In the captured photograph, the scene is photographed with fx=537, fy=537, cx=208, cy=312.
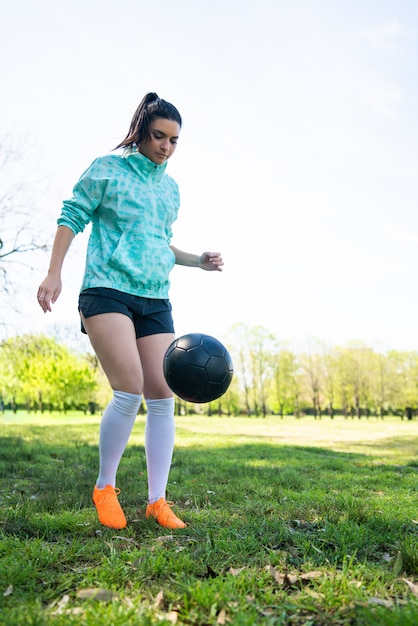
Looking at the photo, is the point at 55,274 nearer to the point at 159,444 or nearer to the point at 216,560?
the point at 159,444

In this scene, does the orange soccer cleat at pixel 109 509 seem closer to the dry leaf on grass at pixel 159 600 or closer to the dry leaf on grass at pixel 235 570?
the dry leaf on grass at pixel 235 570

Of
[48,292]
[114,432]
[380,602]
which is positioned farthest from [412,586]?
[48,292]

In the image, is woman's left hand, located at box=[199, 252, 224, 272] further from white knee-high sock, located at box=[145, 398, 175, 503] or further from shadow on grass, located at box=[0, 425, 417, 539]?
shadow on grass, located at box=[0, 425, 417, 539]

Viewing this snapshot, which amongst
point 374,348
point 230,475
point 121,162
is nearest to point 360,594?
point 121,162

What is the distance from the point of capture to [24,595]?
2.26 meters

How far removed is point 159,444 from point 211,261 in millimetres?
1588

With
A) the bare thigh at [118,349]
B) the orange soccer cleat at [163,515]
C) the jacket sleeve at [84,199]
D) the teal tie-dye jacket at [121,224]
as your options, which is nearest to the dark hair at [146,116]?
the teal tie-dye jacket at [121,224]

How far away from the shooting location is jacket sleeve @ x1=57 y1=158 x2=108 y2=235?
3758mm

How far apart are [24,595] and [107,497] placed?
1.33 m

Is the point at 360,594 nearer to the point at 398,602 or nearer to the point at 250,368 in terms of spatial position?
the point at 398,602

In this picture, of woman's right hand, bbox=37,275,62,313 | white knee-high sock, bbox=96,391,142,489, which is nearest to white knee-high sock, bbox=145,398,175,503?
white knee-high sock, bbox=96,391,142,489

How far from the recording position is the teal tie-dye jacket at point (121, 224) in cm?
371

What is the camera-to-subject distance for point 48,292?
3.53 meters

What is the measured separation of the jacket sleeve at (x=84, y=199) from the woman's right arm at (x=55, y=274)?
68mm
